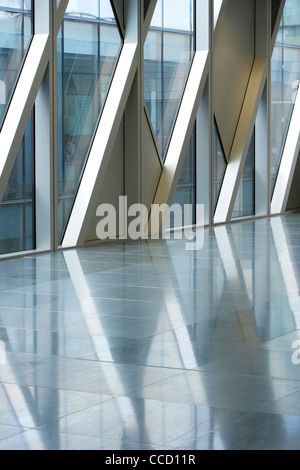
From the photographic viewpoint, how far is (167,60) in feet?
60.8

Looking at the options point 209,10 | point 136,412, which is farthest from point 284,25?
point 136,412

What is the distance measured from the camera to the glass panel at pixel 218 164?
20.6m

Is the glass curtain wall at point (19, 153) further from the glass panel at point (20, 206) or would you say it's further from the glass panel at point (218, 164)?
the glass panel at point (218, 164)

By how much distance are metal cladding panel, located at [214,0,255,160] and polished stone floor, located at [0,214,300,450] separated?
25.0ft

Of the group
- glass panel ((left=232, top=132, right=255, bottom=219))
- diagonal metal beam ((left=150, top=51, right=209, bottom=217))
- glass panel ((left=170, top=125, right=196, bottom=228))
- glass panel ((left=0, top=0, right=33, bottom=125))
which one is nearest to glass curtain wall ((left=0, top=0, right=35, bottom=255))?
glass panel ((left=0, top=0, right=33, bottom=125))

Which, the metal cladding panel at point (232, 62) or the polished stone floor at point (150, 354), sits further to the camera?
the metal cladding panel at point (232, 62)

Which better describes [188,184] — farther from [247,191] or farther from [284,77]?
[284,77]

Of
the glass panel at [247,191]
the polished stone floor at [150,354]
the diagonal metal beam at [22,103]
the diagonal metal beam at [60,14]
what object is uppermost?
the diagonal metal beam at [60,14]

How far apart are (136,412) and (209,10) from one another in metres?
15.0

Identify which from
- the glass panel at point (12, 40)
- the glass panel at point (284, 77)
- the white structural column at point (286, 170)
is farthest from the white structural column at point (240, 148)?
the glass panel at point (12, 40)

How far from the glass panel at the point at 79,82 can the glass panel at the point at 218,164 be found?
14.9ft

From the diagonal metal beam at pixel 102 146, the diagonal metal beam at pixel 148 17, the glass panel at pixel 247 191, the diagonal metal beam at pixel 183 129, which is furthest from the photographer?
the glass panel at pixel 247 191

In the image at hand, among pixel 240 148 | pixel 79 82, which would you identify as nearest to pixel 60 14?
pixel 79 82

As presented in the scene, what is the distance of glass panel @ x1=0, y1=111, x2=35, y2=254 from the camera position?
47.6ft
